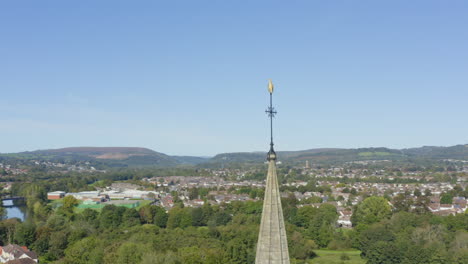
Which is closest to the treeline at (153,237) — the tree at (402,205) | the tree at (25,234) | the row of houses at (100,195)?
the tree at (25,234)

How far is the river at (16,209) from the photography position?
79.3 m

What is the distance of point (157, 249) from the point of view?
39.4 m

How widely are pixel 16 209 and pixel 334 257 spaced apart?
74287 mm

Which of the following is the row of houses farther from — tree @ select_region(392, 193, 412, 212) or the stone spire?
the stone spire

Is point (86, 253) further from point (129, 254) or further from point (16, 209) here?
point (16, 209)

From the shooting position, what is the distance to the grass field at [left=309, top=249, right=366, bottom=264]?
44688 mm

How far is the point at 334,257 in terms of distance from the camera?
46719 millimetres

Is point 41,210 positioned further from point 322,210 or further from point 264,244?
point 264,244

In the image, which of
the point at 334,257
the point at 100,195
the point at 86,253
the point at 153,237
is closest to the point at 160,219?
the point at 153,237

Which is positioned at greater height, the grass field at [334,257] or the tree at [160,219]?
the tree at [160,219]

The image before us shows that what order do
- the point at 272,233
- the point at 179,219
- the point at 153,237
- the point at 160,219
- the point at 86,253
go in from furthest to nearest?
the point at 160,219 → the point at 179,219 → the point at 153,237 → the point at 86,253 → the point at 272,233

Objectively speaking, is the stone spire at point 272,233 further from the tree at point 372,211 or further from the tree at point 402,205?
the tree at point 402,205

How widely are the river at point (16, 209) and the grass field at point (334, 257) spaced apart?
180 feet

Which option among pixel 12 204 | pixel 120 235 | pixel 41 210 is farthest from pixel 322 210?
pixel 12 204
